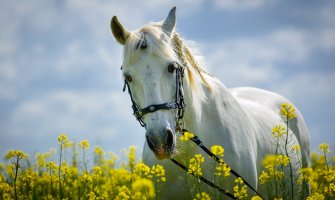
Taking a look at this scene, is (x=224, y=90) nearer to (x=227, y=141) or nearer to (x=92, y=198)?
(x=227, y=141)

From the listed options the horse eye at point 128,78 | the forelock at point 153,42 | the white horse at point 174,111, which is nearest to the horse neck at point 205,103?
the white horse at point 174,111

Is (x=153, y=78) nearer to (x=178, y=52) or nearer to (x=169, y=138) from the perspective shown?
(x=169, y=138)

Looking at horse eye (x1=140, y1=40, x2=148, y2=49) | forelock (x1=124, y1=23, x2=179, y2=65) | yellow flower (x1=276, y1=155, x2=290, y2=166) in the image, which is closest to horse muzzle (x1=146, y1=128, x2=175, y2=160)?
forelock (x1=124, y1=23, x2=179, y2=65)

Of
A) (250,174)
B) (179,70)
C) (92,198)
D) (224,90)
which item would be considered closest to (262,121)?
(224,90)

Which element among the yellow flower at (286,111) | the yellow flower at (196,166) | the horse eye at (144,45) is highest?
the horse eye at (144,45)

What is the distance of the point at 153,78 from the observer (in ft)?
13.0

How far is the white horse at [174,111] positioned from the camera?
393 centimetres

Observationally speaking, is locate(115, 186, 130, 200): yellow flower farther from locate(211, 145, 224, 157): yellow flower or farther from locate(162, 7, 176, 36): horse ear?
locate(162, 7, 176, 36): horse ear

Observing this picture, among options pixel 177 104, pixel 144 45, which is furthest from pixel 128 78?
pixel 177 104

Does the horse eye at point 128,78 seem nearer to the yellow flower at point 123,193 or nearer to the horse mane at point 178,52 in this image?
the horse mane at point 178,52

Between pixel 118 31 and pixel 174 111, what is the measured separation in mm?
1163

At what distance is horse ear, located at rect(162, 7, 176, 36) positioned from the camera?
465cm

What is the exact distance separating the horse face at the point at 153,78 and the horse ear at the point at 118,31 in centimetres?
2

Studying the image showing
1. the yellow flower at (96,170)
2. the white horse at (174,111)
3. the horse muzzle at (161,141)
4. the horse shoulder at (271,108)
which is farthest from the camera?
the horse shoulder at (271,108)
